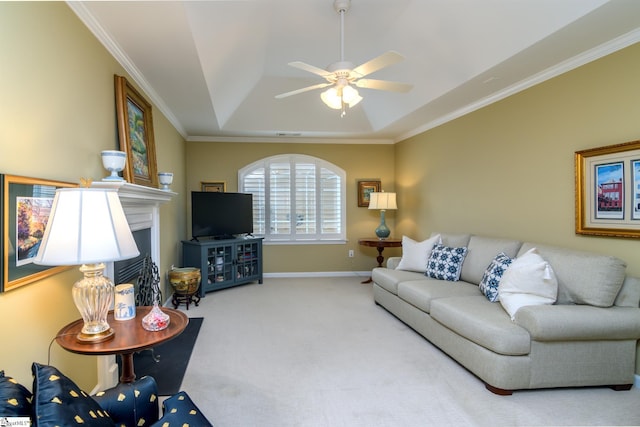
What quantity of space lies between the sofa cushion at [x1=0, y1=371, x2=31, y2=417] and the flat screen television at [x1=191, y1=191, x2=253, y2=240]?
4336 mm

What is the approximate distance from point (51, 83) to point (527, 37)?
3182 mm

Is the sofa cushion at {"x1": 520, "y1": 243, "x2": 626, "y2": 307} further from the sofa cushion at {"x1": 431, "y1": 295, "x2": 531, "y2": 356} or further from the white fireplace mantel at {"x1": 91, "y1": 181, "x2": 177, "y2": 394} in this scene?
the white fireplace mantel at {"x1": 91, "y1": 181, "x2": 177, "y2": 394}

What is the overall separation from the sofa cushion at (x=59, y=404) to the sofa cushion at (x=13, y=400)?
0.02 metres

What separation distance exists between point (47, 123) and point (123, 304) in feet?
3.52

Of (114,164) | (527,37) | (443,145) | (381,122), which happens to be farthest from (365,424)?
(381,122)

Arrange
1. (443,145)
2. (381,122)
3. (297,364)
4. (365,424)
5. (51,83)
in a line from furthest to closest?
(381,122)
(443,145)
(297,364)
(365,424)
(51,83)

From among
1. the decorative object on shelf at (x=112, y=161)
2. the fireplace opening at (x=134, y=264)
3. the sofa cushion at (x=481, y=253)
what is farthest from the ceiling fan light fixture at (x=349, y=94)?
the fireplace opening at (x=134, y=264)

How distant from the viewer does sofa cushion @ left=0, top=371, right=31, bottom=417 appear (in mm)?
938

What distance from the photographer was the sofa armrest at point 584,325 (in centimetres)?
237

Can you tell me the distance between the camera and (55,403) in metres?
1.01

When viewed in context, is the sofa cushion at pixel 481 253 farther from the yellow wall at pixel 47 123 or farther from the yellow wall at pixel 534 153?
the yellow wall at pixel 47 123

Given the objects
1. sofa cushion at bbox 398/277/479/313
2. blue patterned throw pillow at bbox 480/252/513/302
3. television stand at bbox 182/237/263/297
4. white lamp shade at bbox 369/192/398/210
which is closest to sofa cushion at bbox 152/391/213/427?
sofa cushion at bbox 398/277/479/313

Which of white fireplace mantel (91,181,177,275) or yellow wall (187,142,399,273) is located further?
yellow wall (187,142,399,273)

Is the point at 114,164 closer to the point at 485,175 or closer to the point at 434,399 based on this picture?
the point at 434,399
